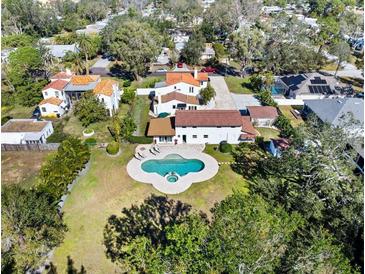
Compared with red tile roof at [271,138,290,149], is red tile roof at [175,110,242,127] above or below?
above

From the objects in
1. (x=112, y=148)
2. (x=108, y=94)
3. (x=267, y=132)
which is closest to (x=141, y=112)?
(x=108, y=94)

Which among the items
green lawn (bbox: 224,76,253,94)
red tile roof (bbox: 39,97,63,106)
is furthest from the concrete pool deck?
green lawn (bbox: 224,76,253,94)

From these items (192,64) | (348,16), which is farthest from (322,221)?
(348,16)

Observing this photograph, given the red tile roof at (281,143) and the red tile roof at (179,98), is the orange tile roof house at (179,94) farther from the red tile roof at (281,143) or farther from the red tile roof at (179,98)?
the red tile roof at (281,143)

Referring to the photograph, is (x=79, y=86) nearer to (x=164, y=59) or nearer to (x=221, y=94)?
(x=221, y=94)

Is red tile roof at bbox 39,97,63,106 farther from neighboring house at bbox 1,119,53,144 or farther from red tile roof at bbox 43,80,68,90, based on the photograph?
neighboring house at bbox 1,119,53,144

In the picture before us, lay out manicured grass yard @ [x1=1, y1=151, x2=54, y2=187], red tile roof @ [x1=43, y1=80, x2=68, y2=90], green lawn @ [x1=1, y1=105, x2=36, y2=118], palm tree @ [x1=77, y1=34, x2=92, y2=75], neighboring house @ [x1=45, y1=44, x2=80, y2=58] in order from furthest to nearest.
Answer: neighboring house @ [x1=45, y1=44, x2=80, y2=58], palm tree @ [x1=77, y1=34, x2=92, y2=75], red tile roof @ [x1=43, y1=80, x2=68, y2=90], green lawn @ [x1=1, y1=105, x2=36, y2=118], manicured grass yard @ [x1=1, y1=151, x2=54, y2=187]

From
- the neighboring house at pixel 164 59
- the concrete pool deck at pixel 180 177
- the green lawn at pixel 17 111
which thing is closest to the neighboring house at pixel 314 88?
the concrete pool deck at pixel 180 177
